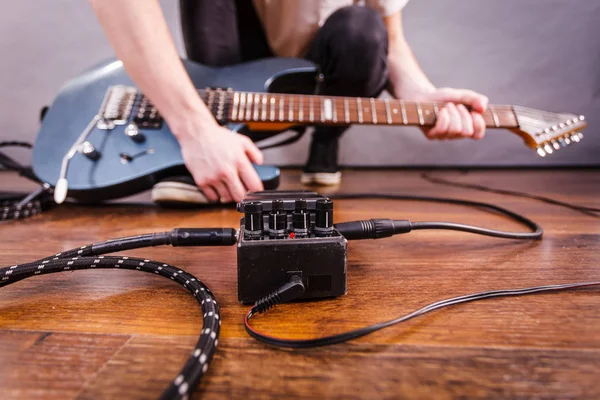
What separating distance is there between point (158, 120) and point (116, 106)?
13 cm

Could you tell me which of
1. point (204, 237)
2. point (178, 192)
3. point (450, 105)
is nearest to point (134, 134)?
point (178, 192)

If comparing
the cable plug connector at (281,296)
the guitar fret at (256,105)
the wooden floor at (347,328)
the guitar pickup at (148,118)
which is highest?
the guitar fret at (256,105)

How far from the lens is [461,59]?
5.71ft

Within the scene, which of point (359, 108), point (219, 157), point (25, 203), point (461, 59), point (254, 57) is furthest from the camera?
point (461, 59)

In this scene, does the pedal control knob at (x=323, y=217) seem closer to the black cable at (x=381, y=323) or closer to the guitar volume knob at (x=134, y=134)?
the black cable at (x=381, y=323)

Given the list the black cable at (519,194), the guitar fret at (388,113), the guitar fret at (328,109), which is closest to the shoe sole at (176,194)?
the guitar fret at (328,109)

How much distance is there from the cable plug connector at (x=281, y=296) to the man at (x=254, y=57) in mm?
422

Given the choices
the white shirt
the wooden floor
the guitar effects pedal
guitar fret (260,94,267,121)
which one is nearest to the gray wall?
the white shirt

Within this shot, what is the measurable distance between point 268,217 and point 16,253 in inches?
18.1

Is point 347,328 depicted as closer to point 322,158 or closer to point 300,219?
point 300,219

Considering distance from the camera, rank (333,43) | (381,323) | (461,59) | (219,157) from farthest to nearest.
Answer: (461,59) < (333,43) < (219,157) < (381,323)

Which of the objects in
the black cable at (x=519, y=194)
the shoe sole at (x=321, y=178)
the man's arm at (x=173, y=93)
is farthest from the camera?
the shoe sole at (x=321, y=178)

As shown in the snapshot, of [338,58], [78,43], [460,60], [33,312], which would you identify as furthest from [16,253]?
[460,60]

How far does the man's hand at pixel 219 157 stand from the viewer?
74 cm
